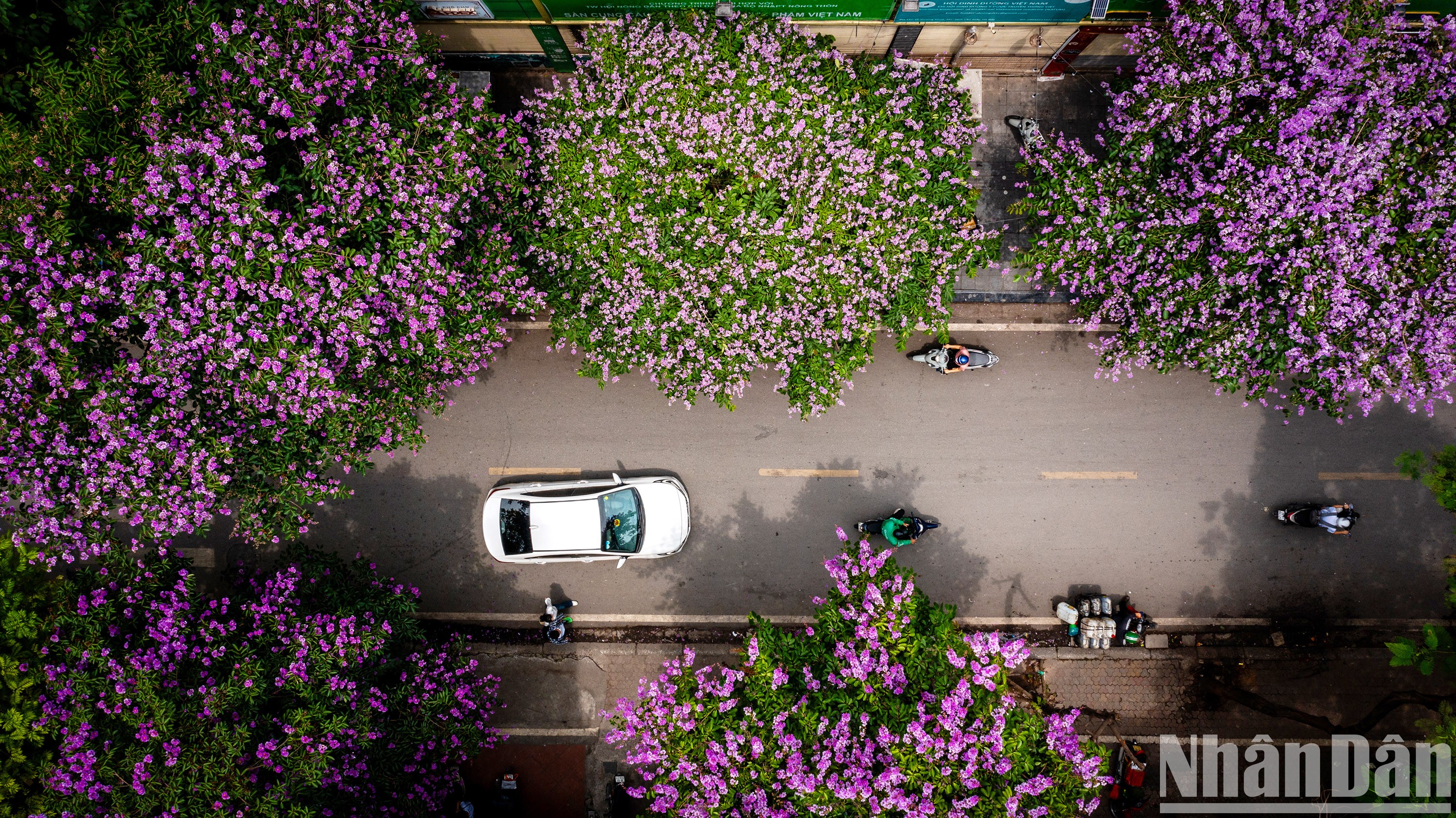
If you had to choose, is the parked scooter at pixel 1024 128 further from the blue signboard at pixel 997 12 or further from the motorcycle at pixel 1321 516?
the motorcycle at pixel 1321 516

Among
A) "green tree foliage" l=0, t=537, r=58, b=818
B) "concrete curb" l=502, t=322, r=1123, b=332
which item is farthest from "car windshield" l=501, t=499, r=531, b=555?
"green tree foliage" l=0, t=537, r=58, b=818

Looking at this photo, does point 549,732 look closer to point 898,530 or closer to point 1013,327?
point 898,530

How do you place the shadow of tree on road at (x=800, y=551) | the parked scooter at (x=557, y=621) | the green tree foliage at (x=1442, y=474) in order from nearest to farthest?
the green tree foliage at (x=1442, y=474) < the parked scooter at (x=557, y=621) < the shadow of tree on road at (x=800, y=551)

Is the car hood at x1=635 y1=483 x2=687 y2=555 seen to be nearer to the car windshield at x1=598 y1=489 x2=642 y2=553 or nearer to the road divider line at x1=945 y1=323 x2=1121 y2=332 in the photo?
the car windshield at x1=598 y1=489 x2=642 y2=553

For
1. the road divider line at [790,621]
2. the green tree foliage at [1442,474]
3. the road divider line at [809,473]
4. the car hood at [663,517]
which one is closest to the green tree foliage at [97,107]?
the car hood at [663,517]

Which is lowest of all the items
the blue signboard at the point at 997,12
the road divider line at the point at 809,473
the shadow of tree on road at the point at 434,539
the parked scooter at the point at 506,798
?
the parked scooter at the point at 506,798

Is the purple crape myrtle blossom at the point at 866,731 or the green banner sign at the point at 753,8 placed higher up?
the green banner sign at the point at 753,8
